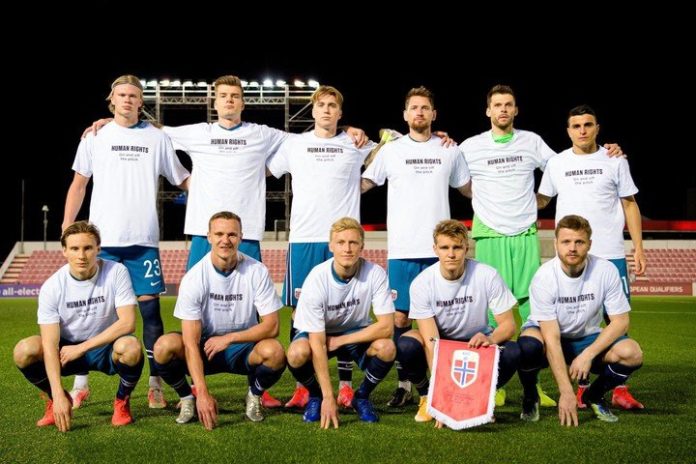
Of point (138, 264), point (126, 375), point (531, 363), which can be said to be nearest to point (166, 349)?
point (126, 375)

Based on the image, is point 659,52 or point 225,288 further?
point 659,52

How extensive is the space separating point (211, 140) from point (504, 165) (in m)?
2.30

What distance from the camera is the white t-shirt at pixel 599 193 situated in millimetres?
5395

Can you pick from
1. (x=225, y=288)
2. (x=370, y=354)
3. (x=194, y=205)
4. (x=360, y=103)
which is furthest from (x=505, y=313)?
(x=360, y=103)

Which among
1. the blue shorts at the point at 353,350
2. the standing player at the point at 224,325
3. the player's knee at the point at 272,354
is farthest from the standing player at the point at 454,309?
the standing player at the point at 224,325

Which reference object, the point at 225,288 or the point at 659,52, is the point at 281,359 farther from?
the point at 659,52

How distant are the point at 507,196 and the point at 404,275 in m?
1.04

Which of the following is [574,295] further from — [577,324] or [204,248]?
[204,248]

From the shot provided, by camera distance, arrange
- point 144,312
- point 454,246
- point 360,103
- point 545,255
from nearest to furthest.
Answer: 1. point 454,246
2. point 144,312
3. point 545,255
4. point 360,103

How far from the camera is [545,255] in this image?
3409 centimetres

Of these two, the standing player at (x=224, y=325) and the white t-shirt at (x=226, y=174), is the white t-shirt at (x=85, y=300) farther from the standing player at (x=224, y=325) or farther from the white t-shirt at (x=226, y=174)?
the white t-shirt at (x=226, y=174)

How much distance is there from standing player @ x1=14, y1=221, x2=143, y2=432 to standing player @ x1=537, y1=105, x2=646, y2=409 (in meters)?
3.26

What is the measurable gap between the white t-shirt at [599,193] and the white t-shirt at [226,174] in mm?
2341

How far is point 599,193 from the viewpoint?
17.8 ft
